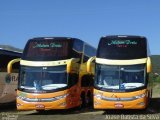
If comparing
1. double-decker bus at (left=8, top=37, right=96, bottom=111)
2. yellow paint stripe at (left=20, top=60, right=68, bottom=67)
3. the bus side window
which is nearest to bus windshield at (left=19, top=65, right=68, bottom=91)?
double-decker bus at (left=8, top=37, right=96, bottom=111)

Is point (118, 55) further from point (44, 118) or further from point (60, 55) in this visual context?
point (44, 118)

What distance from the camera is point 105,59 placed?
22.5 metres

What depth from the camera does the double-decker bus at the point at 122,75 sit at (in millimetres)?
21812

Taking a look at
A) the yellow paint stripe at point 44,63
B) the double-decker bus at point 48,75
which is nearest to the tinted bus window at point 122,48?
the double-decker bus at point 48,75

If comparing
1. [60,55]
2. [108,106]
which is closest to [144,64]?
[108,106]

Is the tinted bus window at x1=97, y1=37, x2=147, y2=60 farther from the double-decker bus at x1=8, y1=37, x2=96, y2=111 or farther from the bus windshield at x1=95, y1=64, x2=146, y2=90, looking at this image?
the double-decker bus at x1=8, y1=37, x2=96, y2=111

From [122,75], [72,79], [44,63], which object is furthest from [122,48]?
[44,63]

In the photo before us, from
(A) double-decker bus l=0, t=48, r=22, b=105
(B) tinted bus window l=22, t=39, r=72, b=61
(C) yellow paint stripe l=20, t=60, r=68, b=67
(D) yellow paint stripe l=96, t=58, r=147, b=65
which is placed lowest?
(A) double-decker bus l=0, t=48, r=22, b=105

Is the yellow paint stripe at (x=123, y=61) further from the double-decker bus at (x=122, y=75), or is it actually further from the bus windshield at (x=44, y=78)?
the bus windshield at (x=44, y=78)

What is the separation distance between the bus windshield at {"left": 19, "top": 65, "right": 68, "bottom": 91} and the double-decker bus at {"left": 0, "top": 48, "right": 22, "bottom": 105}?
364cm

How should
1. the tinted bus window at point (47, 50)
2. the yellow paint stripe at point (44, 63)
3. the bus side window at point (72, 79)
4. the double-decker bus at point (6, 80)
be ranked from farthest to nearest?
the double-decker bus at point (6, 80) < the tinted bus window at point (47, 50) < the bus side window at point (72, 79) < the yellow paint stripe at point (44, 63)

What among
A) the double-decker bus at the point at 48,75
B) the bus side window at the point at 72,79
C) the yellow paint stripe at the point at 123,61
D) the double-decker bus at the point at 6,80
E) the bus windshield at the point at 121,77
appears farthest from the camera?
the double-decker bus at the point at 6,80

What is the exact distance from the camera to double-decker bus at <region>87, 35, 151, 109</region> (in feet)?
71.6

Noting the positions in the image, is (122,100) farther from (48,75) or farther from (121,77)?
(48,75)
